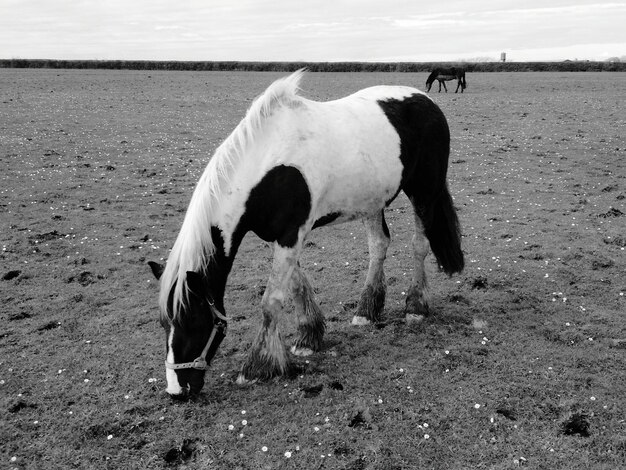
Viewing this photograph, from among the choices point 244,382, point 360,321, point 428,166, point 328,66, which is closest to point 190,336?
point 244,382

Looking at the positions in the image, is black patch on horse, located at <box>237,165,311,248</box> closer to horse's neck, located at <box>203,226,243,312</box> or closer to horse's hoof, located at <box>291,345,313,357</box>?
horse's neck, located at <box>203,226,243,312</box>

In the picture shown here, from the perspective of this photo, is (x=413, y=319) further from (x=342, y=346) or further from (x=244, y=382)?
(x=244, y=382)

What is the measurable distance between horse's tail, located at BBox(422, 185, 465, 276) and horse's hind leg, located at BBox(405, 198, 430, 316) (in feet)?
0.56

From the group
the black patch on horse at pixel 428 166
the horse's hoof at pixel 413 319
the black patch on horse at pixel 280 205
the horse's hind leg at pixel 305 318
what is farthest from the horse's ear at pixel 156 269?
the horse's hoof at pixel 413 319

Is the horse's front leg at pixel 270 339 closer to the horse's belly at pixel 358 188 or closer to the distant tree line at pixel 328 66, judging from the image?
the horse's belly at pixel 358 188

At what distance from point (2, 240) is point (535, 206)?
951 centimetres

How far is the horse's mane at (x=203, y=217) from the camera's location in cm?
429

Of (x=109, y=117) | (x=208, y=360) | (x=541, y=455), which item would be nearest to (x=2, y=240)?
(x=208, y=360)

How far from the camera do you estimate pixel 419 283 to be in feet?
20.3

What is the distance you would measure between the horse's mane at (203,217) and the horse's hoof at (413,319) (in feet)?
8.65

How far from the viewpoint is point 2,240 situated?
8719 mm

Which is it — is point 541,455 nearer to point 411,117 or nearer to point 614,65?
point 411,117

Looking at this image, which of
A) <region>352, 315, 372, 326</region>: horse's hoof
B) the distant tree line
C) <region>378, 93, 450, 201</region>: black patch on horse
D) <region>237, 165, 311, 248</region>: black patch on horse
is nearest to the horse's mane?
<region>237, 165, 311, 248</region>: black patch on horse

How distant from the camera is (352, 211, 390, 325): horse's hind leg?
241 inches
